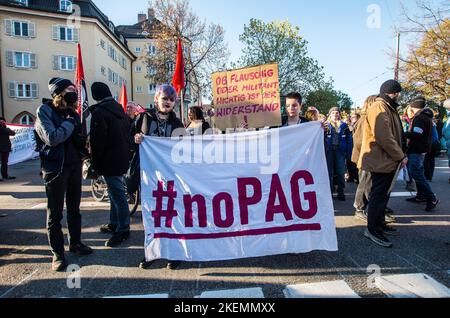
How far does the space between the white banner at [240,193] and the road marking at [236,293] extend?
54 centimetres

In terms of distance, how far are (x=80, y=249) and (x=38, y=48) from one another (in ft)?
118

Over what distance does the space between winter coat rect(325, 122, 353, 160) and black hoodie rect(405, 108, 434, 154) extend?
146 cm

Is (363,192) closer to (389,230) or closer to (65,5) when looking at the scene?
(389,230)

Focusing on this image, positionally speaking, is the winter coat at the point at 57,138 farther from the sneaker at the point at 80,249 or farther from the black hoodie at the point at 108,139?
the sneaker at the point at 80,249

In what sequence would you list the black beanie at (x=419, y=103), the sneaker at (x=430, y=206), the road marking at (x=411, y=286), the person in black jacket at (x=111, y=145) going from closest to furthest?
the road marking at (x=411, y=286)
the person in black jacket at (x=111, y=145)
the sneaker at (x=430, y=206)
the black beanie at (x=419, y=103)

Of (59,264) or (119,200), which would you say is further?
(119,200)

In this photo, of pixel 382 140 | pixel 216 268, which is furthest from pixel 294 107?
pixel 216 268

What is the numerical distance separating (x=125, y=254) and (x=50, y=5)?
39682 millimetres

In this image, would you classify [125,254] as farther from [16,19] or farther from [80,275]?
[16,19]

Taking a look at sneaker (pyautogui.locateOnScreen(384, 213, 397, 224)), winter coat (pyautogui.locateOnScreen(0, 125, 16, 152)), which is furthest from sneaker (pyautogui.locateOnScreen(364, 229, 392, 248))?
winter coat (pyautogui.locateOnScreen(0, 125, 16, 152))

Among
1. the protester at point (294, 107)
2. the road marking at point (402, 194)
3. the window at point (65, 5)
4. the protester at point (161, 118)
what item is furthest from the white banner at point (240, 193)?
the window at point (65, 5)

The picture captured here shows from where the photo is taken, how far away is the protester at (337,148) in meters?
6.97

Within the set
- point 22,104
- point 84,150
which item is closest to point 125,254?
point 84,150

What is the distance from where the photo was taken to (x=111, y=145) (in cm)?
423
